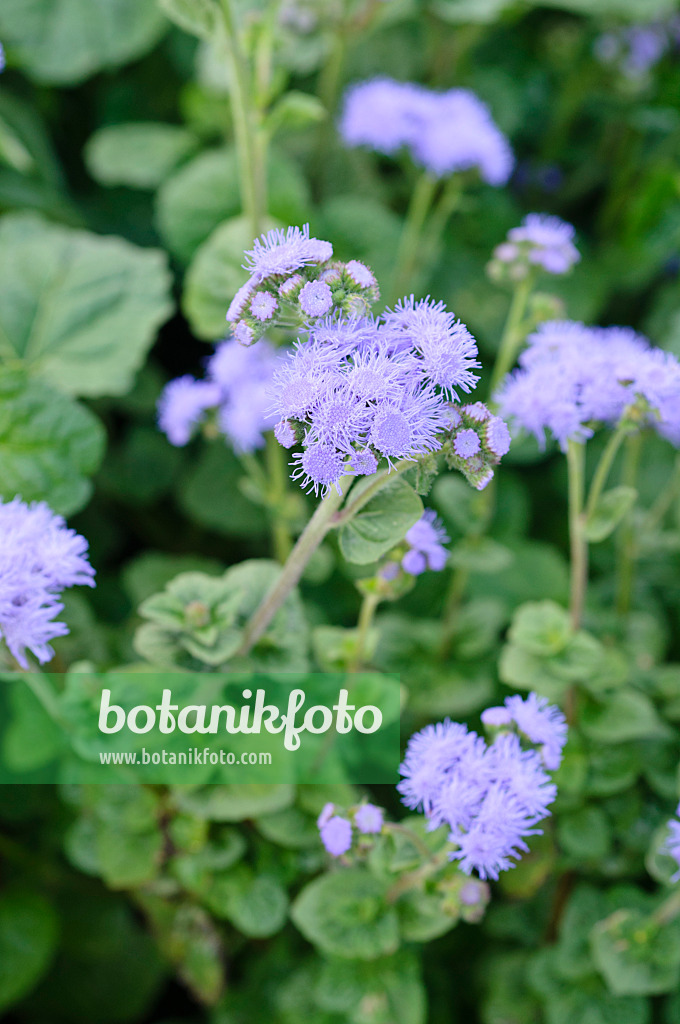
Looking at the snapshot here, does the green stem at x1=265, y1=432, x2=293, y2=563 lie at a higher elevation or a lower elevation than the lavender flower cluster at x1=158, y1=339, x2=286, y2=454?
lower

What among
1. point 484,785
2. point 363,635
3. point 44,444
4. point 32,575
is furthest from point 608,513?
point 44,444

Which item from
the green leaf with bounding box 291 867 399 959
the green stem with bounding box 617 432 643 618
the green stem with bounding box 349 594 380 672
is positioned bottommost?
the green leaf with bounding box 291 867 399 959

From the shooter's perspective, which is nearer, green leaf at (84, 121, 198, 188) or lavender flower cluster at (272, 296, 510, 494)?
lavender flower cluster at (272, 296, 510, 494)

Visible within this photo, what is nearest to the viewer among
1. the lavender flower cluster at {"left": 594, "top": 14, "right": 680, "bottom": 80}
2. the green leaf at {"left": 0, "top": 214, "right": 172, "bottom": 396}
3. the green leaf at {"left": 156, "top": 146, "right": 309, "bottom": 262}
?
the green leaf at {"left": 0, "top": 214, "right": 172, "bottom": 396}

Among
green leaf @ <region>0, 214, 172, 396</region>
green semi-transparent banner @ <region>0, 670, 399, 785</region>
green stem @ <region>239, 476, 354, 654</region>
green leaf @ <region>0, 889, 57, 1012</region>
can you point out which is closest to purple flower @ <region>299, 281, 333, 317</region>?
green stem @ <region>239, 476, 354, 654</region>

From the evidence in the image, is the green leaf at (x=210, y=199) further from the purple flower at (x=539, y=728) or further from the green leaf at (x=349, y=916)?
the green leaf at (x=349, y=916)

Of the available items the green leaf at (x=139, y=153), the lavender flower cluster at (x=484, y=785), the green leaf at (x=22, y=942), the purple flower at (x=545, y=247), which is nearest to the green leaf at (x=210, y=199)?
the green leaf at (x=139, y=153)

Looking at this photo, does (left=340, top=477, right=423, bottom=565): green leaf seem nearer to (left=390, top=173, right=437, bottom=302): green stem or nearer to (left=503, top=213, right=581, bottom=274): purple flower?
(left=503, top=213, right=581, bottom=274): purple flower
